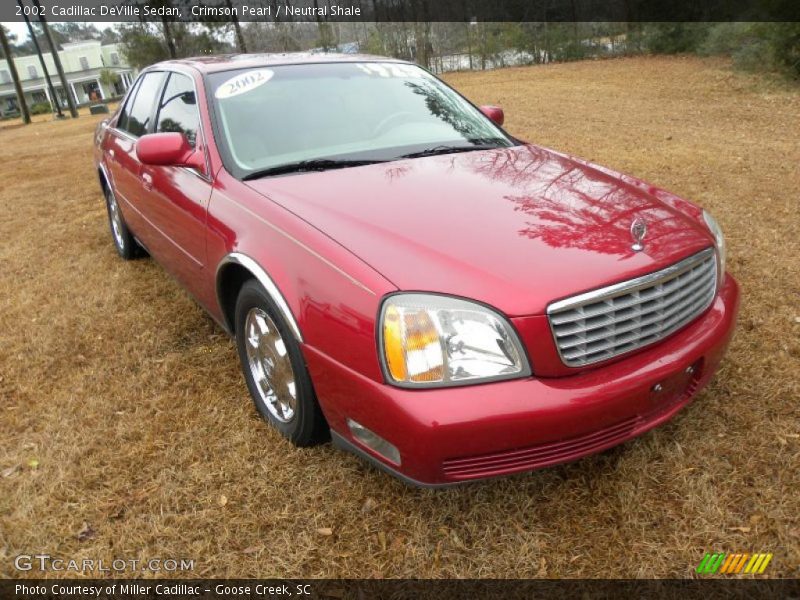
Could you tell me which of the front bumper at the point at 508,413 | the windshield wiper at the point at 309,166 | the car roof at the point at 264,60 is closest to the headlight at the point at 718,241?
the front bumper at the point at 508,413

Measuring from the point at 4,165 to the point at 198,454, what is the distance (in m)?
13.0

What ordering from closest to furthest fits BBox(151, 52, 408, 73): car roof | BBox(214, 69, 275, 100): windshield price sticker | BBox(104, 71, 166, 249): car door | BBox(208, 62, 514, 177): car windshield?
BBox(208, 62, 514, 177): car windshield
BBox(214, 69, 275, 100): windshield price sticker
BBox(151, 52, 408, 73): car roof
BBox(104, 71, 166, 249): car door

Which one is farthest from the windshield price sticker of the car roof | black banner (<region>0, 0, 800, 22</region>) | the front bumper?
black banner (<region>0, 0, 800, 22</region>)

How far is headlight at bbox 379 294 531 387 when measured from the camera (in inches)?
67.4

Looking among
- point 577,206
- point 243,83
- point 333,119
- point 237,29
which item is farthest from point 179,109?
point 237,29

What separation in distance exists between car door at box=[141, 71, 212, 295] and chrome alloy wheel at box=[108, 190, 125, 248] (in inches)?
46.6

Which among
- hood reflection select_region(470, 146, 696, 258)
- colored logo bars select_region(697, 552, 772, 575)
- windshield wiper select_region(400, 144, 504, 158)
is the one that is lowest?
colored logo bars select_region(697, 552, 772, 575)

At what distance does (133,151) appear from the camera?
3703 mm

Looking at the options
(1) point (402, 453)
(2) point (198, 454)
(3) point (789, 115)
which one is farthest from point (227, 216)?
(3) point (789, 115)

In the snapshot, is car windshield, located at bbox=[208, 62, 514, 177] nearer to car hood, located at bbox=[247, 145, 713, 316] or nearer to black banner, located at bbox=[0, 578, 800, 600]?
car hood, located at bbox=[247, 145, 713, 316]

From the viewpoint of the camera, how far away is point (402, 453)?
5.76ft

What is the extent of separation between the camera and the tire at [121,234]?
458 cm

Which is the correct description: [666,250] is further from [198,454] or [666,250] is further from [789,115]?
[789,115]

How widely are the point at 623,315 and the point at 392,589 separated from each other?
1.14 meters
